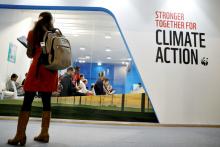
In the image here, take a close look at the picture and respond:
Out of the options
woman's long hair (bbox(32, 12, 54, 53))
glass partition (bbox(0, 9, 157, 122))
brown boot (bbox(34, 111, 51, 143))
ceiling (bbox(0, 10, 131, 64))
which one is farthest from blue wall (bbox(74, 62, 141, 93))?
woman's long hair (bbox(32, 12, 54, 53))

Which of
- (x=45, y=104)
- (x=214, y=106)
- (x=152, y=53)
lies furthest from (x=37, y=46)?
(x=214, y=106)

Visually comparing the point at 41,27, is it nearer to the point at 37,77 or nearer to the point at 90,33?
the point at 37,77

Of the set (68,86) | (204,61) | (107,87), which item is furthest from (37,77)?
(204,61)

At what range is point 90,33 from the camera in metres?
5.91

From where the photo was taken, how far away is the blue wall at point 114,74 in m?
5.52

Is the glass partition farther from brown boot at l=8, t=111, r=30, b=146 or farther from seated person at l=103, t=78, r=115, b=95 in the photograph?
brown boot at l=8, t=111, r=30, b=146

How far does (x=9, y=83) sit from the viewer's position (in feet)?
18.7

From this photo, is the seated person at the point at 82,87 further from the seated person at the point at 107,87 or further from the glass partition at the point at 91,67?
the seated person at the point at 107,87

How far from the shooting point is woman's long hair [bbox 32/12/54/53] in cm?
246

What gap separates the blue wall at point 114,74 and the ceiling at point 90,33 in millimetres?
127

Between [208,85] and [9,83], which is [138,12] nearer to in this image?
[208,85]

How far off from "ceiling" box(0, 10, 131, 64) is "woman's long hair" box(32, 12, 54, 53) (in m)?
3.11

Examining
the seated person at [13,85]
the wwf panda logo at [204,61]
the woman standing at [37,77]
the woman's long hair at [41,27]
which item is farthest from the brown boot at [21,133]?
the wwf panda logo at [204,61]

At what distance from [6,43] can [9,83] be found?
0.98 meters
